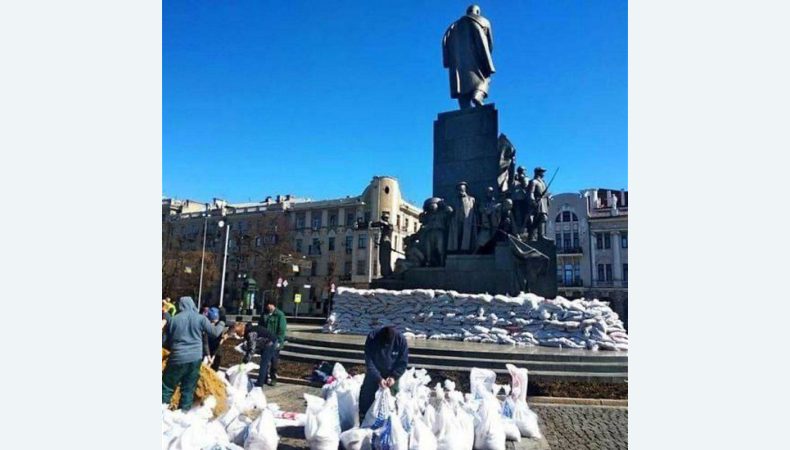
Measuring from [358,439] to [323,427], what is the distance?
304 millimetres

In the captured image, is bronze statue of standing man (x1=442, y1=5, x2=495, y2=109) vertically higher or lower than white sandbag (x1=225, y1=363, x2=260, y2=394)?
higher

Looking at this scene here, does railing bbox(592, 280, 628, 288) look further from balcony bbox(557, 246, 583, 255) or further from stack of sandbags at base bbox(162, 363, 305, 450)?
stack of sandbags at base bbox(162, 363, 305, 450)

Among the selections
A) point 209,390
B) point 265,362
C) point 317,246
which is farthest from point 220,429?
point 317,246

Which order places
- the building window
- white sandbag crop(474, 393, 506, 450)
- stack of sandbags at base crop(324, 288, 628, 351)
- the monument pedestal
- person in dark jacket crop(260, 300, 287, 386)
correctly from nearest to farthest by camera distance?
1. white sandbag crop(474, 393, 506, 450)
2. person in dark jacket crop(260, 300, 287, 386)
3. stack of sandbags at base crop(324, 288, 628, 351)
4. the monument pedestal
5. the building window

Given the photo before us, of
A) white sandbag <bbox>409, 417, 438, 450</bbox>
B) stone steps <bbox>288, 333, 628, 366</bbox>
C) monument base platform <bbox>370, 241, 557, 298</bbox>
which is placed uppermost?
monument base platform <bbox>370, 241, 557, 298</bbox>

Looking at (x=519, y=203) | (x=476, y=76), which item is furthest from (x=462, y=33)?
(x=519, y=203)

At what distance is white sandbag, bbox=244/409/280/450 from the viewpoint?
3.93m

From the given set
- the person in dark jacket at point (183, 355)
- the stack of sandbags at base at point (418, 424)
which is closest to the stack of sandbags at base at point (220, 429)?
the person in dark jacket at point (183, 355)

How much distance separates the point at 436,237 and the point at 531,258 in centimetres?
262

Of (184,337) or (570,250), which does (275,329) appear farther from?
(570,250)

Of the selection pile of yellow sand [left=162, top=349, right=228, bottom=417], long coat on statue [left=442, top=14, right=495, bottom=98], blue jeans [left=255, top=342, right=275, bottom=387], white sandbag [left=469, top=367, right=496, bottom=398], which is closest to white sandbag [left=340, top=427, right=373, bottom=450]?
white sandbag [left=469, top=367, right=496, bottom=398]

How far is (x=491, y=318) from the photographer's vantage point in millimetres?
9570

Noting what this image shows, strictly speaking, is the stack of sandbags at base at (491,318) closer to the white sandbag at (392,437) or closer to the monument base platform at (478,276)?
the monument base platform at (478,276)

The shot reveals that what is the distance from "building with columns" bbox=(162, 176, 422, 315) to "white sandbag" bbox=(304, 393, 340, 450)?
3711cm
